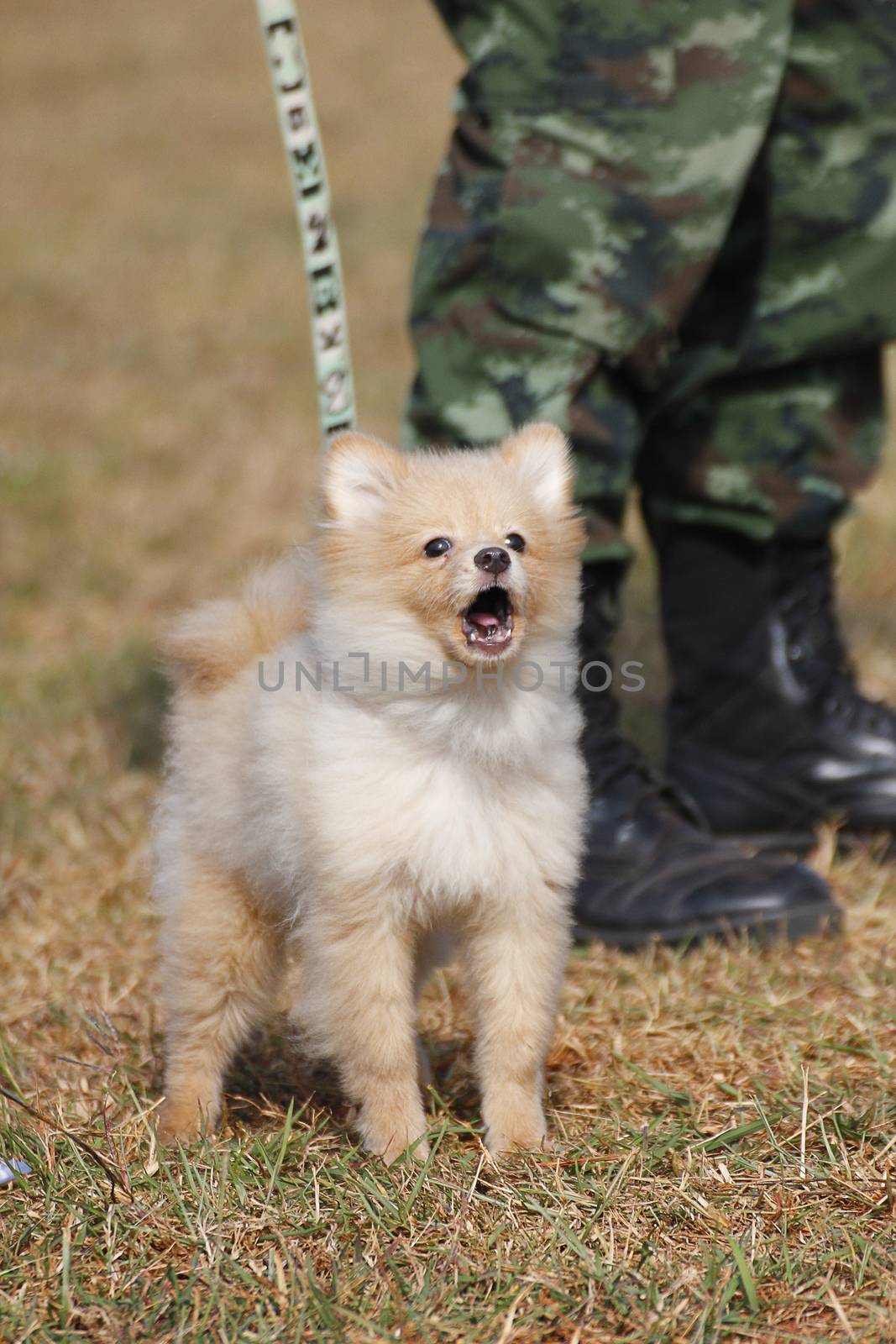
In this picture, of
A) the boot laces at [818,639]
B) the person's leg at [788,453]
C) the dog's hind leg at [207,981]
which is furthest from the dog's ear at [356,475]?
the boot laces at [818,639]

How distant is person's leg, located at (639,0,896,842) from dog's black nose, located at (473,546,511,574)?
4.20ft

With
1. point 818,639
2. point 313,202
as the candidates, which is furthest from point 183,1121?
point 818,639

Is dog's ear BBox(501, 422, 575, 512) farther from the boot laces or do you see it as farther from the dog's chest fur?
the boot laces

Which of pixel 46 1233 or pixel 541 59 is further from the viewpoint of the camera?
pixel 541 59

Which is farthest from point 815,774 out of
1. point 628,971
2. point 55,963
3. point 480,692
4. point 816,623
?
point 55,963

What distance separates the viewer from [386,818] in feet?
6.25

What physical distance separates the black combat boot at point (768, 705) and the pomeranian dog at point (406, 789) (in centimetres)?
119

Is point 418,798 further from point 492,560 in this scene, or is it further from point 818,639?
point 818,639

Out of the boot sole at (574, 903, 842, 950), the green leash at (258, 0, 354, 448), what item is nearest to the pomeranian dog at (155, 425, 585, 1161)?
the green leash at (258, 0, 354, 448)

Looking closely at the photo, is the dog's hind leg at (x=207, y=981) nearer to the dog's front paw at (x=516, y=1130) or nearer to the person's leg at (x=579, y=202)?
the dog's front paw at (x=516, y=1130)

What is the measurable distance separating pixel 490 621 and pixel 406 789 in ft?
0.85

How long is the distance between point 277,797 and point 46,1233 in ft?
2.09

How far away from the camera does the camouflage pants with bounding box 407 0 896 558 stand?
245 cm

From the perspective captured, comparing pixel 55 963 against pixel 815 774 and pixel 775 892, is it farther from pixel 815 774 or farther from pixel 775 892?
pixel 815 774
